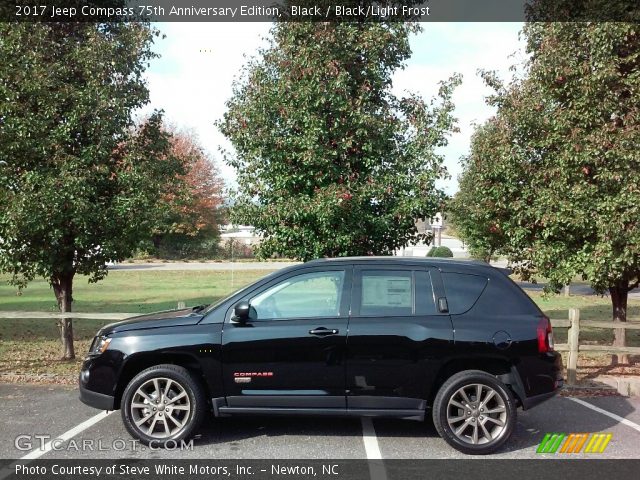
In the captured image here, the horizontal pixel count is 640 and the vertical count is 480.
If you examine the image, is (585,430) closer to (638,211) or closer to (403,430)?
(403,430)

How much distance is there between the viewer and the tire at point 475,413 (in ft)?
16.8

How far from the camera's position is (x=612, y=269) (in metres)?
8.19

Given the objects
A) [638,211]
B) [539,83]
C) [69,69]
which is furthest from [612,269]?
[69,69]

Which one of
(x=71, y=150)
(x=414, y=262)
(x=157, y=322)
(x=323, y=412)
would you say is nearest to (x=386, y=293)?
(x=414, y=262)

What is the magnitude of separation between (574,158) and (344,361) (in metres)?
5.11

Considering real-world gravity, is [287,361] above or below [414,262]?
below

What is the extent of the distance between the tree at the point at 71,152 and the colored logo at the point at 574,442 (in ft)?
21.2

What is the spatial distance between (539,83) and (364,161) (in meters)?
3.03

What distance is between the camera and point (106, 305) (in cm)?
1711

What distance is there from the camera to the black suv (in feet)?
17.0

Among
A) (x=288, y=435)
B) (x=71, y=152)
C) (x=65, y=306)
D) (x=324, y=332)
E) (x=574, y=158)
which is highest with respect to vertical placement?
(x=71, y=152)

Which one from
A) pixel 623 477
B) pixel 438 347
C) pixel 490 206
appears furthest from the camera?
pixel 490 206

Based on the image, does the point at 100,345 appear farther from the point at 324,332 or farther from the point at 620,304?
the point at 620,304

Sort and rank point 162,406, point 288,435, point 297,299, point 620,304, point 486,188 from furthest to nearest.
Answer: point 620,304 → point 486,188 → point 288,435 → point 297,299 → point 162,406
